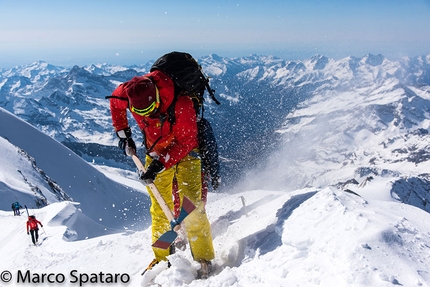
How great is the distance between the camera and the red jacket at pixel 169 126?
527 centimetres

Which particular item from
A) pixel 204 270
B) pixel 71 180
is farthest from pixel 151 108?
pixel 71 180

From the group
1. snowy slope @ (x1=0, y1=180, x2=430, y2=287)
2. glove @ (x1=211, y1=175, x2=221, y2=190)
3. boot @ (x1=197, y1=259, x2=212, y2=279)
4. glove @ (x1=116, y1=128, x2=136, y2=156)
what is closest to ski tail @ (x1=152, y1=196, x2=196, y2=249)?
snowy slope @ (x1=0, y1=180, x2=430, y2=287)

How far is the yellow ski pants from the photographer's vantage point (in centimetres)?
547

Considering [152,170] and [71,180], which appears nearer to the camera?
[152,170]

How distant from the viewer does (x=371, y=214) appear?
4.52 m

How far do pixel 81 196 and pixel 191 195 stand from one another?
5644cm

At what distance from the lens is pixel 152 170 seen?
5.24 metres

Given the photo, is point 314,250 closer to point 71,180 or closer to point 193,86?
point 193,86

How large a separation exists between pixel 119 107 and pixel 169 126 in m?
1.21

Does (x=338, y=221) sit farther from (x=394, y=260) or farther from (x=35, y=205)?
(x=35, y=205)

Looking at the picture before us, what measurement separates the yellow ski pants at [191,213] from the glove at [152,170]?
2.27 ft

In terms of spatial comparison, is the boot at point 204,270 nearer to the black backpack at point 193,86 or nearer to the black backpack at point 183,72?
the black backpack at point 193,86

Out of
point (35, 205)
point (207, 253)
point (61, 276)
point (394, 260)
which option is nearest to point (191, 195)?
point (207, 253)

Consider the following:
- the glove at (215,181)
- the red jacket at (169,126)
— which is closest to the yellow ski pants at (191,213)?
the red jacket at (169,126)
